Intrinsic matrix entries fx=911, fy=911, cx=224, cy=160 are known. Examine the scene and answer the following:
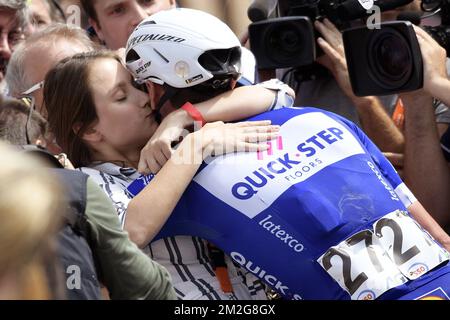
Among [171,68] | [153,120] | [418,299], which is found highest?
[171,68]

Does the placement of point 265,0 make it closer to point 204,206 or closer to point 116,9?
point 116,9

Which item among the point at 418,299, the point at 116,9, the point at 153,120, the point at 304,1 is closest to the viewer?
the point at 418,299

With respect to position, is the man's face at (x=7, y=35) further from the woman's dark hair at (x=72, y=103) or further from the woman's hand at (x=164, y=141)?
the woman's hand at (x=164, y=141)

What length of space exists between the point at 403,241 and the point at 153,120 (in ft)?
3.53

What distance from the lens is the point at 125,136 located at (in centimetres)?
345

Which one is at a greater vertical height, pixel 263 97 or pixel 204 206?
pixel 263 97

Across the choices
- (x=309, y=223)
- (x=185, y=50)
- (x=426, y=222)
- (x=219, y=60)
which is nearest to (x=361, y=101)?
(x=426, y=222)

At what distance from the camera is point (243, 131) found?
315 centimetres

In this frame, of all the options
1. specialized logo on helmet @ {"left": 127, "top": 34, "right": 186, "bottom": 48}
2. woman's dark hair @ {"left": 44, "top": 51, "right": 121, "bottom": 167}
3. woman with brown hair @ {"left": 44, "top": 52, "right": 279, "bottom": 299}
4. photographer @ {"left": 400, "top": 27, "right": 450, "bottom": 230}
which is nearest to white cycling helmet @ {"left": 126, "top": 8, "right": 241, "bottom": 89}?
specialized logo on helmet @ {"left": 127, "top": 34, "right": 186, "bottom": 48}

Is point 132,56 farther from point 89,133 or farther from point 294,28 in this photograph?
point 294,28

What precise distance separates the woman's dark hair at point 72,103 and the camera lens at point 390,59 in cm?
110

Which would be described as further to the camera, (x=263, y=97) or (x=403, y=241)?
(x=263, y=97)

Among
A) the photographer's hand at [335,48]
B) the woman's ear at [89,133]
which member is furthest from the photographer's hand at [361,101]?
the woman's ear at [89,133]

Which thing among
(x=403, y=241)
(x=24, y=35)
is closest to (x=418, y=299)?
(x=403, y=241)
